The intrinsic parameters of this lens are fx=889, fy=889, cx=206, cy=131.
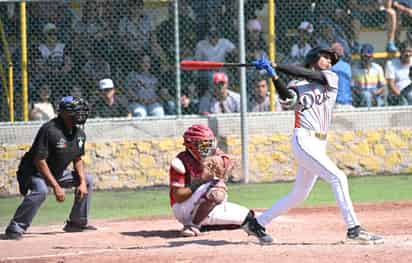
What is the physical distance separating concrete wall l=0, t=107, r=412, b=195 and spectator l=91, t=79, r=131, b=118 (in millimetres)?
190

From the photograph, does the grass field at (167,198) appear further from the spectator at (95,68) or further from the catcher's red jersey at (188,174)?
the catcher's red jersey at (188,174)

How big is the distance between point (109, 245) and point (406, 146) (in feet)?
22.6

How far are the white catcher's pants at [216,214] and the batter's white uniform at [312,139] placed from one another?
0.92 meters

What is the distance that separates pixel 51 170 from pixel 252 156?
4816 millimetres

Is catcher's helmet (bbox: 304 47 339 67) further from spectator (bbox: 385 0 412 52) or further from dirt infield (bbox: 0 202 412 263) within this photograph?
spectator (bbox: 385 0 412 52)

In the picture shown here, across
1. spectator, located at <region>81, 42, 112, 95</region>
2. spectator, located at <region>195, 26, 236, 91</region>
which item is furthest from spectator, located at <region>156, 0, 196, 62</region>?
spectator, located at <region>81, 42, 112, 95</region>

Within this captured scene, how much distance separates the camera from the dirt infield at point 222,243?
7281 millimetres

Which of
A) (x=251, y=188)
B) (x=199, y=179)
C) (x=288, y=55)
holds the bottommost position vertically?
(x=251, y=188)

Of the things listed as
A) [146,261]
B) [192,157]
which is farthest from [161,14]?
[146,261]

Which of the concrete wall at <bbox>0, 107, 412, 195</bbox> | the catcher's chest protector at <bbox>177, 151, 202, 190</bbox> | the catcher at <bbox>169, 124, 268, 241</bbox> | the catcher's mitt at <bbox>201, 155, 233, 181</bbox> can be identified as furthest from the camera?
the concrete wall at <bbox>0, 107, 412, 195</bbox>

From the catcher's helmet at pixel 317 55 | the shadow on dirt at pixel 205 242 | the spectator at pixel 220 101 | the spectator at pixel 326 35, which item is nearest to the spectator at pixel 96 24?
the spectator at pixel 220 101

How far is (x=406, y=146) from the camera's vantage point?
13.9 m

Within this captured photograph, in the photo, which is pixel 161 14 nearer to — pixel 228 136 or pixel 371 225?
pixel 228 136

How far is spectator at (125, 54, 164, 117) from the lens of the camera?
43.6 ft
